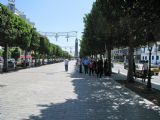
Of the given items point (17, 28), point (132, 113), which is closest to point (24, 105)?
point (132, 113)

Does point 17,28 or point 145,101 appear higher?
point 17,28

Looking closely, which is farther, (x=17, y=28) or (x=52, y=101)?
(x=17, y=28)

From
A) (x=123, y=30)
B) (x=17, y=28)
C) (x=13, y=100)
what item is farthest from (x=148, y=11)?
(x=17, y=28)

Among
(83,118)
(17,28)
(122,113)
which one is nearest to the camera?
(83,118)

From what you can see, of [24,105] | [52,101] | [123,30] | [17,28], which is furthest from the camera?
[17,28]

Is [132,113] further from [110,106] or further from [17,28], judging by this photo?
[17,28]

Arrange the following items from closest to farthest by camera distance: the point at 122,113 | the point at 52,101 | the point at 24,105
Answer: the point at 122,113, the point at 24,105, the point at 52,101

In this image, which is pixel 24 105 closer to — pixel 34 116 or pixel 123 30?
pixel 34 116

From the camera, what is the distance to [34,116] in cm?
1113

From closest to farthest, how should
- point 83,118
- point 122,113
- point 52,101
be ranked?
1. point 83,118
2. point 122,113
3. point 52,101

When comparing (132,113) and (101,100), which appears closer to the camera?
(132,113)

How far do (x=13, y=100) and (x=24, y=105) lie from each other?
5.08ft

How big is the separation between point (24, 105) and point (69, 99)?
274 cm

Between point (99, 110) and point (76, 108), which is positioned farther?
point (76, 108)
